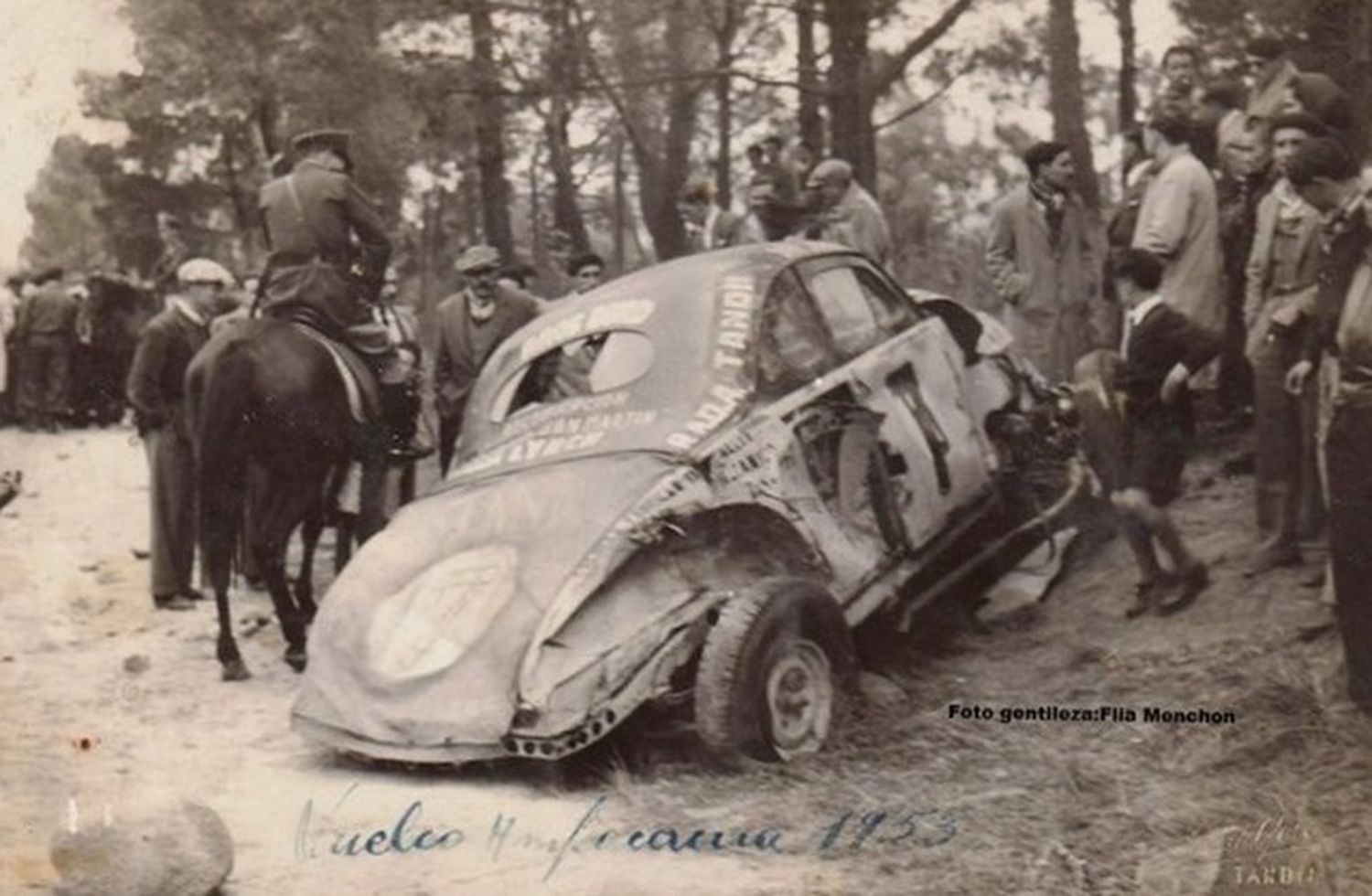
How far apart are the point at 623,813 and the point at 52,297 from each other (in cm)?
648

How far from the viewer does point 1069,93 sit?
18.9 feet

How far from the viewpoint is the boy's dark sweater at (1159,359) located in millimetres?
5652

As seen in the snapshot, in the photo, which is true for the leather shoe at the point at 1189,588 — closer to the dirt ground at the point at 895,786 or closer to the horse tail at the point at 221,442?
the dirt ground at the point at 895,786

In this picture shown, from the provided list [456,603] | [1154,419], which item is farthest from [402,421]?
[1154,419]

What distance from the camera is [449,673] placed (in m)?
4.80

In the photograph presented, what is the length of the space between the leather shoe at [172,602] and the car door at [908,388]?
2.34 meters

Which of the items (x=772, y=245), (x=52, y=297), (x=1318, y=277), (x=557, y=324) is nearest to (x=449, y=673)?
(x=557, y=324)

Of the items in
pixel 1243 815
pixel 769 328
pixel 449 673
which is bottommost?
pixel 1243 815

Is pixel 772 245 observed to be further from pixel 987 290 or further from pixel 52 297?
pixel 52 297

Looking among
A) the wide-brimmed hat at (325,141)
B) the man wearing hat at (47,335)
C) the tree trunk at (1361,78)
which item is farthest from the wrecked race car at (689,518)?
the man wearing hat at (47,335)

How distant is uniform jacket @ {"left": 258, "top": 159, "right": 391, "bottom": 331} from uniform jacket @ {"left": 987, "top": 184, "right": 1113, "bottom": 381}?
2022 millimetres

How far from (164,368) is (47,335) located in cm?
416

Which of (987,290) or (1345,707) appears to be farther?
(987,290)

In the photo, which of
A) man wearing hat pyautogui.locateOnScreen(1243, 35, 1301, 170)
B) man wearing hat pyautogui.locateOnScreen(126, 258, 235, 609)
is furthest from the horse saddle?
man wearing hat pyautogui.locateOnScreen(1243, 35, 1301, 170)
